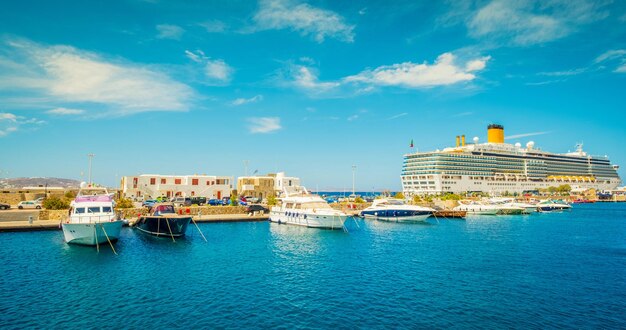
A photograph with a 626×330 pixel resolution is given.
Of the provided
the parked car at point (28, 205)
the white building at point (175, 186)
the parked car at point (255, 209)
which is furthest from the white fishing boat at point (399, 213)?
the parked car at point (28, 205)

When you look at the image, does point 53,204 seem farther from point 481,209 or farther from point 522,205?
point 522,205

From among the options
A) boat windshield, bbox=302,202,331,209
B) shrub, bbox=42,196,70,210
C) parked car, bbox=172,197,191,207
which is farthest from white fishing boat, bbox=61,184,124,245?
parked car, bbox=172,197,191,207

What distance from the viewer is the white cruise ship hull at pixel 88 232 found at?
Result: 3284cm

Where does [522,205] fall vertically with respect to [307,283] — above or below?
above

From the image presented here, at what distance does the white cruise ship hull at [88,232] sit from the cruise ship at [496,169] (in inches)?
4376

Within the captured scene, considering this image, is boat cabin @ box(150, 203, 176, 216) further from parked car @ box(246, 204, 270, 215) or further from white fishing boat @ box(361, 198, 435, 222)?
white fishing boat @ box(361, 198, 435, 222)

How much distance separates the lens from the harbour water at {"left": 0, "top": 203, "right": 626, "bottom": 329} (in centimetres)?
1794

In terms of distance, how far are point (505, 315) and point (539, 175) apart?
499 ft

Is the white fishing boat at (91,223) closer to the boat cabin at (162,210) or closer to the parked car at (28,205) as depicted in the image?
the boat cabin at (162,210)

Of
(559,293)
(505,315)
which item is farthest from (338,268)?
(559,293)

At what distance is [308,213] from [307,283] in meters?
26.0

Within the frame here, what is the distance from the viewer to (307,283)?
24.0 metres

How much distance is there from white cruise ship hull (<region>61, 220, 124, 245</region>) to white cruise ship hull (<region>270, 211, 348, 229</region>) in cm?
2384

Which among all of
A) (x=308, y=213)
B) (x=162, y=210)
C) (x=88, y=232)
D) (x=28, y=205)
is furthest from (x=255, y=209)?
(x=28, y=205)
